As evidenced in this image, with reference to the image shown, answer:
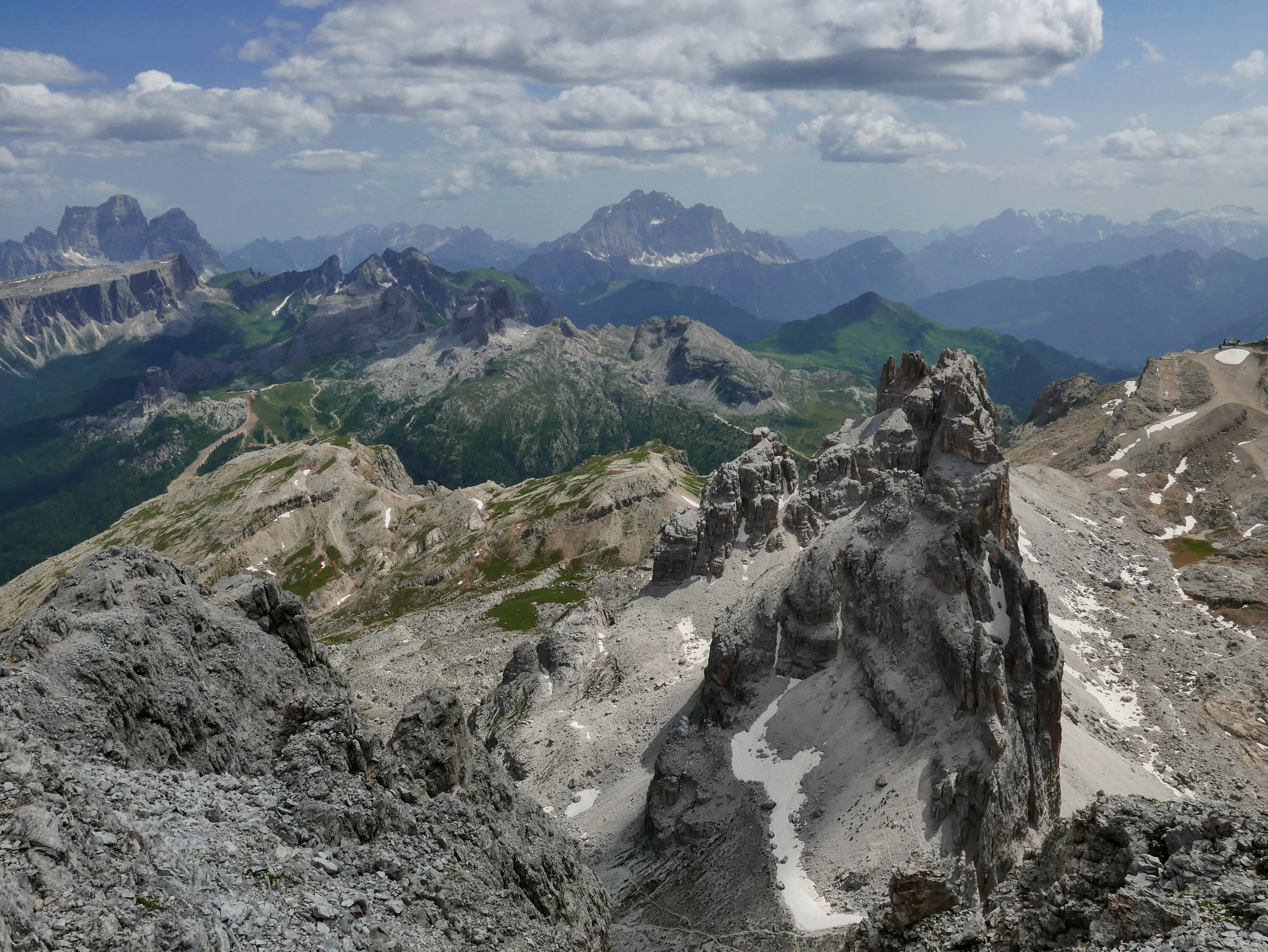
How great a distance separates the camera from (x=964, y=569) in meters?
67.1

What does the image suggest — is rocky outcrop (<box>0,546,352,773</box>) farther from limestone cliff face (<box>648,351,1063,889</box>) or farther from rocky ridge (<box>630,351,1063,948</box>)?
limestone cliff face (<box>648,351,1063,889</box>)

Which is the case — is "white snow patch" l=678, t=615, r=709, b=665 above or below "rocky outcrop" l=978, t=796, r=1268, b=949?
below

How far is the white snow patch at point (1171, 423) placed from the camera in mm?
187250

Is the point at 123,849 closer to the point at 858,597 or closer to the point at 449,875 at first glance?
the point at 449,875

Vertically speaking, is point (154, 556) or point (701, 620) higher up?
point (154, 556)

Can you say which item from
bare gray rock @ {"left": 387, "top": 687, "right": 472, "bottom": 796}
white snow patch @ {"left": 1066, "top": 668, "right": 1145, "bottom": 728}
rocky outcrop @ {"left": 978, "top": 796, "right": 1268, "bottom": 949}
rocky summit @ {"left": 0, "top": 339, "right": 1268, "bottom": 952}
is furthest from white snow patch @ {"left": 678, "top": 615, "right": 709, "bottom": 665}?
rocky outcrop @ {"left": 978, "top": 796, "right": 1268, "bottom": 949}

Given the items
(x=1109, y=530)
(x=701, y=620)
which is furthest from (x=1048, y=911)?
(x=1109, y=530)

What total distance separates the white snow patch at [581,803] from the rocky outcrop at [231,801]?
36.8 m

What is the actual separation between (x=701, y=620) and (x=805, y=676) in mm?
31221

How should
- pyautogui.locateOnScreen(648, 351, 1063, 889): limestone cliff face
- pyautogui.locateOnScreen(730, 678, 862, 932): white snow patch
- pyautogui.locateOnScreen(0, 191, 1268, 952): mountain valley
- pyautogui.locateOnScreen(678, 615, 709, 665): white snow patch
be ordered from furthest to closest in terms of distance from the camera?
pyautogui.locateOnScreen(678, 615, 709, 665): white snow patch < pyautogui.locateOnScreen(648, 351, 1063, 889): limestone cliff face < pyautogui.locateOnScreen(730, 678, 862, 932): white snow patch < pyautogui.locateOnScreen(0, 191, 1268, 952): mountain valley

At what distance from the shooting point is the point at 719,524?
113188 mm

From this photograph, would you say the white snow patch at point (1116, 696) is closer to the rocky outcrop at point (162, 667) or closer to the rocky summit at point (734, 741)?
the rocky summit at point (734, 741)

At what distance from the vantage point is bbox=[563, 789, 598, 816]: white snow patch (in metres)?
81.1

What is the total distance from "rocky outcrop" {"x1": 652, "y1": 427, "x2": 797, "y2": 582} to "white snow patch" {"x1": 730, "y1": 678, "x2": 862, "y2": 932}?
124 ft
